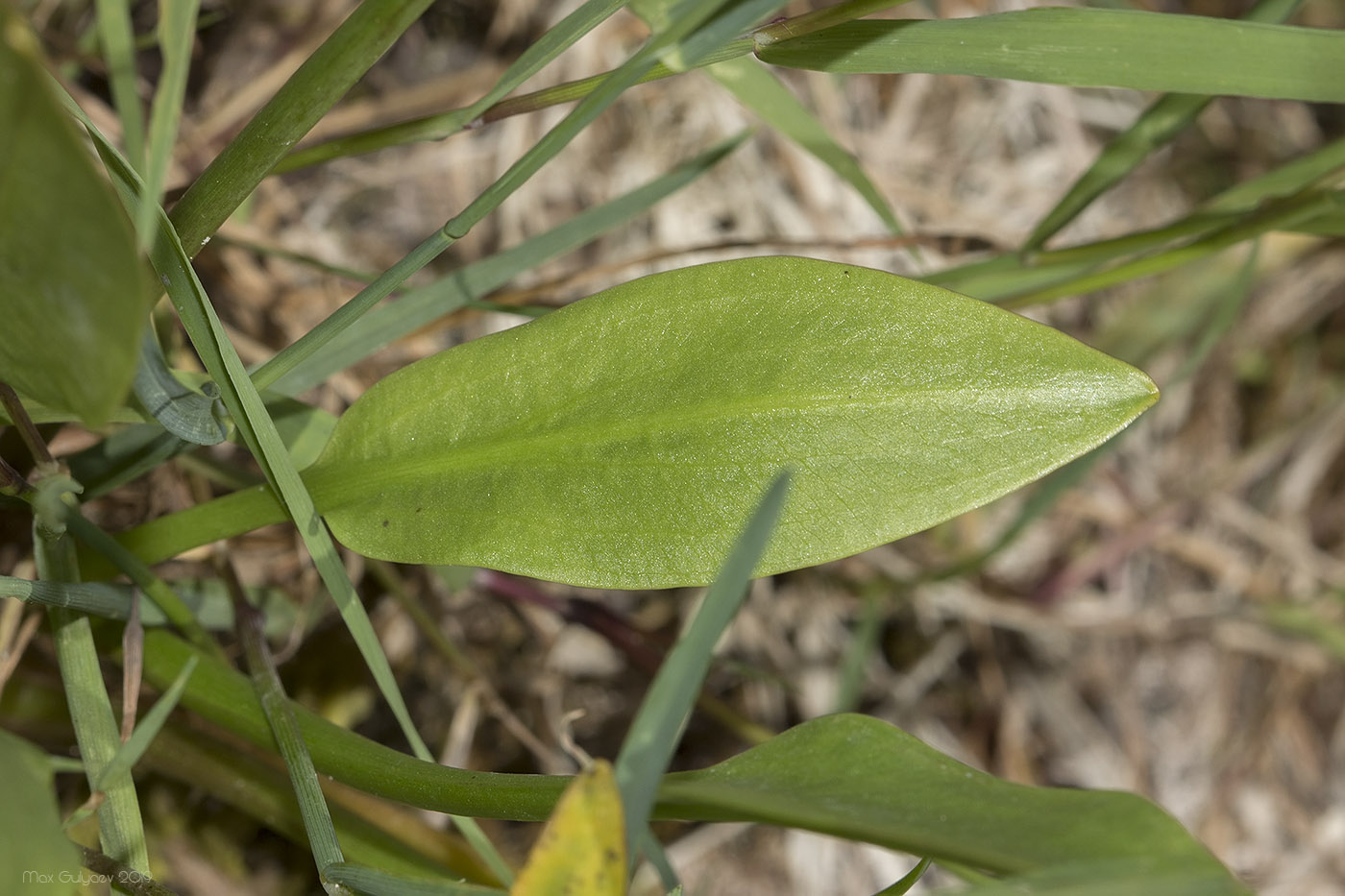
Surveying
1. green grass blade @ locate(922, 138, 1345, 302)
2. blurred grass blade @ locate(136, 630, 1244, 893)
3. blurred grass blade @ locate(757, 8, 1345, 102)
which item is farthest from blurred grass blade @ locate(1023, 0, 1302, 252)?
blurred grass blade @ locate(136, 630, 1244, 893)

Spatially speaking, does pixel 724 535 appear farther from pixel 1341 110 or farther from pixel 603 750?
pixel 1341 110

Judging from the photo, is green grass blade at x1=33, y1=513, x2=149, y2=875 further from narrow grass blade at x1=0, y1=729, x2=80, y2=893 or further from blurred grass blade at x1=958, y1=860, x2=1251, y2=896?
blurred grass blade at x1=958, y1=860, x2=1251, y2=896

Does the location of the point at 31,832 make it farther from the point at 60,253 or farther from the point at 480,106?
the point at 480,106

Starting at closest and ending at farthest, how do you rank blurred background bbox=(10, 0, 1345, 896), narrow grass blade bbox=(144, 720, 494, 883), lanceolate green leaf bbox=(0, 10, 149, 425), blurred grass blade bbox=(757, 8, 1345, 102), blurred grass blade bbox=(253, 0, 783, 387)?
lanceolate green leaf bbox=(0, 10, 149, 425)
blurred grass blade bbox=(253, 0, 783, 387)
blurred grass blade bbox=(757, 8, 1345, 102)
narrow grass blade bbox=(144, 720, 494, 883)
blurred background bbox=(10, 0, 1345, 896)

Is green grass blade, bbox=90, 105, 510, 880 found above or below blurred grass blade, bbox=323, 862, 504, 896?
above

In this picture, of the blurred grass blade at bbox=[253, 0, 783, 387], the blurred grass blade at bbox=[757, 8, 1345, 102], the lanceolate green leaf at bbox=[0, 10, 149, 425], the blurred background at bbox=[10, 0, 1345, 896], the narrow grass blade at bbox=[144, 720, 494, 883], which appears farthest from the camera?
the blurred background at bbox=[10, 0, 1345, 896]

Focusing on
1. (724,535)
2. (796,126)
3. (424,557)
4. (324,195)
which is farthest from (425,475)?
(324,195)

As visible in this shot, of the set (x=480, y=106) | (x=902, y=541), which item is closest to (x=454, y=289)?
(x=480, y=106)

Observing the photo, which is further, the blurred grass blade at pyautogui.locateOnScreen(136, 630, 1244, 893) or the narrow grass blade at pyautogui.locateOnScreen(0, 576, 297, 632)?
the narrow grass blade at pyautogui.locateOnScreen(0, 576, 297, 632)

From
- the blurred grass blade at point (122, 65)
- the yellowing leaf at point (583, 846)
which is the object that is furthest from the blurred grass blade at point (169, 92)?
the yellowing leaf at point (583, 846)
